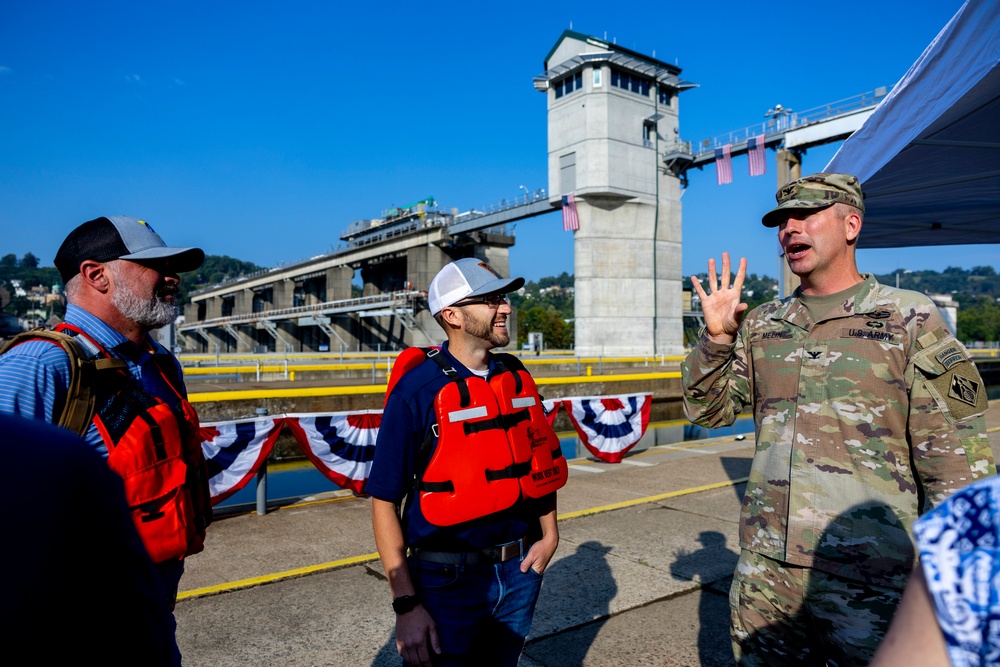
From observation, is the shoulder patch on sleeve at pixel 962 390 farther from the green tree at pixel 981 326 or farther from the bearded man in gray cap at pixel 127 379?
the green tree at pixel 981 326

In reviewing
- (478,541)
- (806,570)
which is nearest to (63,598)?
(478,541)

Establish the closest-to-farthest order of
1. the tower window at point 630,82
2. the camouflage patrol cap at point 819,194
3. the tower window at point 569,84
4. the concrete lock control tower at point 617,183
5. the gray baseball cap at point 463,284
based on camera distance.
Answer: the camouflage patrol cap at point 819,194 → the gray baseball cap at point 463,284 → the concrete lock control tower at point 617,183 → the tower window at point 630,82 → the tower window at point 569,84

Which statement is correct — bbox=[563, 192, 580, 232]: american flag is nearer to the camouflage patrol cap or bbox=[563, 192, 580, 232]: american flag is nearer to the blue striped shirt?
the camouflage patrol cap

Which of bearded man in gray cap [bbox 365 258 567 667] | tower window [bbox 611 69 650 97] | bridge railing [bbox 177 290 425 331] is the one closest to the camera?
bearded man in gray cap [bbox 365 258 567 667]

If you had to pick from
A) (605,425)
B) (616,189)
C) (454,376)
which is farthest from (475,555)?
(616,189)

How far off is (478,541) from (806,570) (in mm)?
1179

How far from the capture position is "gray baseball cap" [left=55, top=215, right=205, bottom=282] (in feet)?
7.93

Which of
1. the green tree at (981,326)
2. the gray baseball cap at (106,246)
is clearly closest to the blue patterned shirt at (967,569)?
the gray baseball cap at (106,246)

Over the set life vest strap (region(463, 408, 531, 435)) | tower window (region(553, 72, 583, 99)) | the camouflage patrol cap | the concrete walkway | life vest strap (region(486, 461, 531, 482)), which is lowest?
the concrete walkway

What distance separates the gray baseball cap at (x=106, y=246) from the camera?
7.93 ft

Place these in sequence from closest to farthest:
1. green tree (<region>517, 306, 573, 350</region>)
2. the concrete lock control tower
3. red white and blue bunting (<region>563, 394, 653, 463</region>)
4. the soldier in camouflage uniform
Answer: the soldier in camouflage uniform
red white and blue bunting (<region>563, 394, 653, 463</region>)
the concrete lock control tower
green tree (<region>517, 306, 573, 350</region>)

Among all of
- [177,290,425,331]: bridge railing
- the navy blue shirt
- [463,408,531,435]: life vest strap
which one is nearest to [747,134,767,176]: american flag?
[177,290,425,331]: bridge railing

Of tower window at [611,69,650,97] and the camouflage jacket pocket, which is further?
tower window at [611,69,650,97]

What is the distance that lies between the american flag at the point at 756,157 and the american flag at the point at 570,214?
11800 mm
